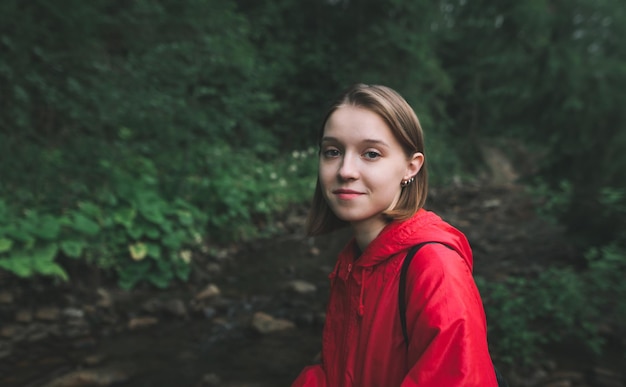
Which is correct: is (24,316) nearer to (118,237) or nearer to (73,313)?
(73,313)

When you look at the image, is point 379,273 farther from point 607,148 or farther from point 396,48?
point 396,48

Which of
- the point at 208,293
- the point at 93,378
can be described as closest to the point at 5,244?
the point at 93,378

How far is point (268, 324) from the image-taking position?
4.55 meters

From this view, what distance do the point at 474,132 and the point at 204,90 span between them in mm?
15394

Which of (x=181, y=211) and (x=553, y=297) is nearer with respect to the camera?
(x=553, y=297)

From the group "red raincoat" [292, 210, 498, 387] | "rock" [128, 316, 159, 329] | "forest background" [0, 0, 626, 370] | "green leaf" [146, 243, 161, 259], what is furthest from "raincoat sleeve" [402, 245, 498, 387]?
"green leaf" [146, 243, 161, 259]

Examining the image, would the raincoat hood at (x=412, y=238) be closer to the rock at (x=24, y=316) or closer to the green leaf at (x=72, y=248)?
the green leaf at (x=72, y=248)

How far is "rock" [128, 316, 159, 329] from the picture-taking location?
14.4 feet

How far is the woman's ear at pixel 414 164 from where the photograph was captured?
4.74ft

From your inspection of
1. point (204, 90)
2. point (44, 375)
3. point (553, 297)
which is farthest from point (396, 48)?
point (44, 375)

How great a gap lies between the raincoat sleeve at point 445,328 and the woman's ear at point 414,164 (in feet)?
1.17

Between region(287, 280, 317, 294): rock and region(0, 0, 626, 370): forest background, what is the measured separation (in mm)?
1335

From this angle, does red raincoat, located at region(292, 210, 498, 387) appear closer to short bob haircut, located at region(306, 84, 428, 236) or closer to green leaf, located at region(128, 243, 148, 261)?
short bob haircut, located at region(306, 84, 428, 236)

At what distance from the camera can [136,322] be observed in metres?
4.43
